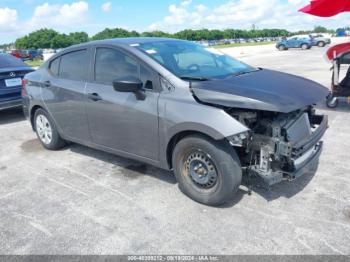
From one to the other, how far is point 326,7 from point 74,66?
5807 millimetres

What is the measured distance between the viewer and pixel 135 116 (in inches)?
153

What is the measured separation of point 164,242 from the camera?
3012 mm

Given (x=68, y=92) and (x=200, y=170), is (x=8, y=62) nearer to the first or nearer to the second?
(x=68, y=92)

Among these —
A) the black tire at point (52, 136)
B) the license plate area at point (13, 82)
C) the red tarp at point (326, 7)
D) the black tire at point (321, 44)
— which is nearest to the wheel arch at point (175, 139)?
the black tire at point (52, 136)

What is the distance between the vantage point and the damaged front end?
326cm

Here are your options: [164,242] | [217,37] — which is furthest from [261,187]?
[217,37]

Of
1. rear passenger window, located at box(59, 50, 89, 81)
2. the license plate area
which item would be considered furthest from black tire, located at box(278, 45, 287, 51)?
rear passenger window, located at box(59, 50, 89, 81)

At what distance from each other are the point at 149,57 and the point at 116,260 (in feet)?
7.26

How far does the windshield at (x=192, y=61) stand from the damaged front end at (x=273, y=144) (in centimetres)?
74

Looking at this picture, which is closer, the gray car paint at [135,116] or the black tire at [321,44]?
the gray car paint at [135,116]

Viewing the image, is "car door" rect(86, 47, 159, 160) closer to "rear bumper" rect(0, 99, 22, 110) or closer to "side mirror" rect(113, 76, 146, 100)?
"side mirror" rect(113, 76, 146, 100)

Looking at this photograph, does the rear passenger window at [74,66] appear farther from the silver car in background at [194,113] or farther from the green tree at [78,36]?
the green tree at [78,36]

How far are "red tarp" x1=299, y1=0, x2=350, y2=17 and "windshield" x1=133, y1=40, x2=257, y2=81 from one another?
13.2ft

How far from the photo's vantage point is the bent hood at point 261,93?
10.1ft
